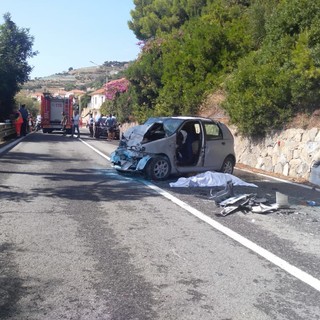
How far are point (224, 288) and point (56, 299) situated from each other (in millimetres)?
1628

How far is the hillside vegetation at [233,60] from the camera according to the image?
16.2 m

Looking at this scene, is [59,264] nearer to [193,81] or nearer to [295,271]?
[295,271]

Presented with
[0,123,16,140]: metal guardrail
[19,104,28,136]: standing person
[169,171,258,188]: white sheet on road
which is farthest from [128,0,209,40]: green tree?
[169,171,258,188]: white sheet on road

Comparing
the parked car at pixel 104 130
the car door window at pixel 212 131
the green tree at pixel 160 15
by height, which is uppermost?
the green tree at pixel 160 15

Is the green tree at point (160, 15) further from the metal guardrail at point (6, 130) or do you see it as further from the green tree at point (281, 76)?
the green tree at point (281, 76)

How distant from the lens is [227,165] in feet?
45.1

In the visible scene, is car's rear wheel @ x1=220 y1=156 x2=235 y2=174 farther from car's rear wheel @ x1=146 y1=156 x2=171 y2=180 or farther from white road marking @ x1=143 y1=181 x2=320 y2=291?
white road marking @ x1=143 y1=181 x2=320 y2=291

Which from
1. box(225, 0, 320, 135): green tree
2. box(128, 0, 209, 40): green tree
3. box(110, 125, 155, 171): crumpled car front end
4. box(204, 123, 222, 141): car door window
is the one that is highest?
box(128, 0, 209, 40): green tree

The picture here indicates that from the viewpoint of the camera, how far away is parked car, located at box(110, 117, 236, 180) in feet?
39.8

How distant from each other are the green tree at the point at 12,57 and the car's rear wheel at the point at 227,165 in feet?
68.0

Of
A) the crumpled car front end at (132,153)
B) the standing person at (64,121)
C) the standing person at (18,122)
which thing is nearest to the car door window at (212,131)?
the crumpled car front end at (132,153)

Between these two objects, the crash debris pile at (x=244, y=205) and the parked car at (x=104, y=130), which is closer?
the crash debris pile at (x=244, y=205)

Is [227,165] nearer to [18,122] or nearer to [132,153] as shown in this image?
[132,153]

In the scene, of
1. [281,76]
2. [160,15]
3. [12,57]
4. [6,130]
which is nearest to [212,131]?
[281,76]
